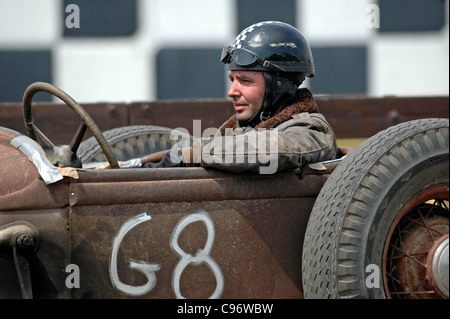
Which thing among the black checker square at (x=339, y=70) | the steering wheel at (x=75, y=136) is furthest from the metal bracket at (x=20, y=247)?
the black checker square at (x=339, y=70)

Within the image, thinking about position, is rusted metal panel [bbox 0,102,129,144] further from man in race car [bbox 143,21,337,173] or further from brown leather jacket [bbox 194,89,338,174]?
brown leather jacket [bbox 194,89,338,174]

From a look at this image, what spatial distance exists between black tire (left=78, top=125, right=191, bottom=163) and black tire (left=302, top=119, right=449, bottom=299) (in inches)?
48.3

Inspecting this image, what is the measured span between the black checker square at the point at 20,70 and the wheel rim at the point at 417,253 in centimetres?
318

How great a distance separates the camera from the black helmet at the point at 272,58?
251 centimetres

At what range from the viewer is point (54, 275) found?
2043 millimetres

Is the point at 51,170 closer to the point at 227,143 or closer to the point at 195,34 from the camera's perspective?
the point at 227,143

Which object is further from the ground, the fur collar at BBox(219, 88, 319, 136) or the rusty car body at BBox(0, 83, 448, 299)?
the fur collar at BBox(219, 88, 319, 136)

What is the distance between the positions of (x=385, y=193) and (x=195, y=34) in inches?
112

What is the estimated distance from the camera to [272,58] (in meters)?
2.53

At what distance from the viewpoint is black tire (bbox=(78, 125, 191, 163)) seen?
3170mm

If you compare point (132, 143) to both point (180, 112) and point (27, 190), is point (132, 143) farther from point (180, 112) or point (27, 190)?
point (180, 112)

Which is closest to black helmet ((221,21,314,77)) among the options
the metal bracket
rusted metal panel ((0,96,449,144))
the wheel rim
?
the wheel rim
